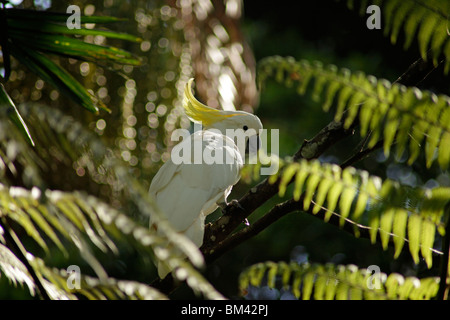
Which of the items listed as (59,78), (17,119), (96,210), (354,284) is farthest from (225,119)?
(96,210)

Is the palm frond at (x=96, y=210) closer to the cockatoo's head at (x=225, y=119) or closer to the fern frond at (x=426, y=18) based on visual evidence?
the fern frond at (x=426, y=18)

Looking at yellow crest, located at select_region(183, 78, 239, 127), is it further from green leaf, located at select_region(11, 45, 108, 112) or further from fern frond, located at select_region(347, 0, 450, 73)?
fern frond, located at select_region(347, 0, 450, 73)

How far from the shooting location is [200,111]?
62.7 inches

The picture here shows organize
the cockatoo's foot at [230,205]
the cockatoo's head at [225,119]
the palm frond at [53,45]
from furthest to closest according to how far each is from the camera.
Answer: the cockatoo's head at [225,119], the cockatoo's foot at [230,205], the palm frond at [53,45]

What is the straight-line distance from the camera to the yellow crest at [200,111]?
156 centimetres

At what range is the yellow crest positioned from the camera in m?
1.56

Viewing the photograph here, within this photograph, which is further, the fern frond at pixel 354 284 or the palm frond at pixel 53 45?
the palm frond at pixel 53 45

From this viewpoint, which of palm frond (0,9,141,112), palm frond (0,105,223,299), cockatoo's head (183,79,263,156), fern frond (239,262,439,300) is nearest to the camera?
palm frond (0,105,223,299)

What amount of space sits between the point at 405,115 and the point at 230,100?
1212 millimetres

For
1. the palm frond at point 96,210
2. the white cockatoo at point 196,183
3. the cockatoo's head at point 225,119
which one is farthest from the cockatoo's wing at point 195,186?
the palm frond at point 96,210

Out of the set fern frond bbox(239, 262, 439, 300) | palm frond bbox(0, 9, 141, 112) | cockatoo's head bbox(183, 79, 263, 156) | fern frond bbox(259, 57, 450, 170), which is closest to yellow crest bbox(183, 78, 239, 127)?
cockatoo's head bbox(183, 79, 263, 156)

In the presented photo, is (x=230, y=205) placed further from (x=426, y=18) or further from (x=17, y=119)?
(x=426, y=18)
